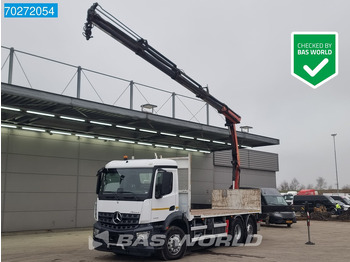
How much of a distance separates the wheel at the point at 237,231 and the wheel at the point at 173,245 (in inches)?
120

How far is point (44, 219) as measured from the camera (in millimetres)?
17641

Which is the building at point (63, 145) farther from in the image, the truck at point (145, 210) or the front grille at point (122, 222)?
the front grille at point (122, 222)

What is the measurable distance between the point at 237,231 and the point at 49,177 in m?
9.54

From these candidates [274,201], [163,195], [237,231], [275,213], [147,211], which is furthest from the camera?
[274,201]

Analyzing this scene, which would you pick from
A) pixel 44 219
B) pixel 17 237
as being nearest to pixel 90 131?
pixel 44 219

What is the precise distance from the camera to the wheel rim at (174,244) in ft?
34.4

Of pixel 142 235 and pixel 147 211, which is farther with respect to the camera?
pixel 147 211

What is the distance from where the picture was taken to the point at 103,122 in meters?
17.0

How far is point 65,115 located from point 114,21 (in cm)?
500

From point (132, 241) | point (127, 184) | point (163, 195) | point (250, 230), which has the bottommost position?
point (250, 230)

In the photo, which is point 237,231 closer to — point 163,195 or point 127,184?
point 163,195

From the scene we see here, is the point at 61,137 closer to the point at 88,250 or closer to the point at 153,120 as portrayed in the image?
the point at 153,120

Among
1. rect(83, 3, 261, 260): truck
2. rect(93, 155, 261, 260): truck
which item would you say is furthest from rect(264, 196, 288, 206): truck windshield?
rect(93, 155, 261, 260): truck

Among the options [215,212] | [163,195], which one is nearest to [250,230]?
[215,212]
